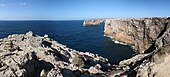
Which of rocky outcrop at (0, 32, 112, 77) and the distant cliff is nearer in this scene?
rocky outcrop at (0, 32, 112, 77)

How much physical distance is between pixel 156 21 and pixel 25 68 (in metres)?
70.9

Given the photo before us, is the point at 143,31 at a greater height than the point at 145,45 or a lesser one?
greater

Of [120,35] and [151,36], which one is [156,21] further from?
[120,35]

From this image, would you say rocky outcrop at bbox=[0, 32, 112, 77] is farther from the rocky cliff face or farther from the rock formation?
the rocky cliff face

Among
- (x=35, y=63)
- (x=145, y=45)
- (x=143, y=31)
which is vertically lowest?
(x=145, y=45)

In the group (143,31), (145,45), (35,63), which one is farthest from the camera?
(143,31)

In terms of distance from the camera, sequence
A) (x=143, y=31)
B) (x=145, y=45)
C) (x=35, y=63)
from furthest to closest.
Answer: (x=143, y=31) → (x=145, y=45) → (x=35, y=63)

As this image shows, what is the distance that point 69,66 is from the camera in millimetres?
53250

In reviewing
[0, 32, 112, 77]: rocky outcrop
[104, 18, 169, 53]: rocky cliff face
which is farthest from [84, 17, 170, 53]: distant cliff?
[0, 32, 112, 77]: rocky outcrop

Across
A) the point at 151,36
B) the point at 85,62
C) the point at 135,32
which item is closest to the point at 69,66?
the point at 85,62

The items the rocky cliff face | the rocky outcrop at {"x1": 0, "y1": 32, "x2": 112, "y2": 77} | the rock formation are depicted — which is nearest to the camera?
the rock formation

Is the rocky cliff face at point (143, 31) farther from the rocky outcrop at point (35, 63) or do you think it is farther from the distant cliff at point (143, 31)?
the rocky outcrop at point (35, 63)

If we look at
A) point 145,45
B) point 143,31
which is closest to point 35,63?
point 145,45

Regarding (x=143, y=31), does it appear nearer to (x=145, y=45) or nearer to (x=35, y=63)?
(x=145, y=45)
